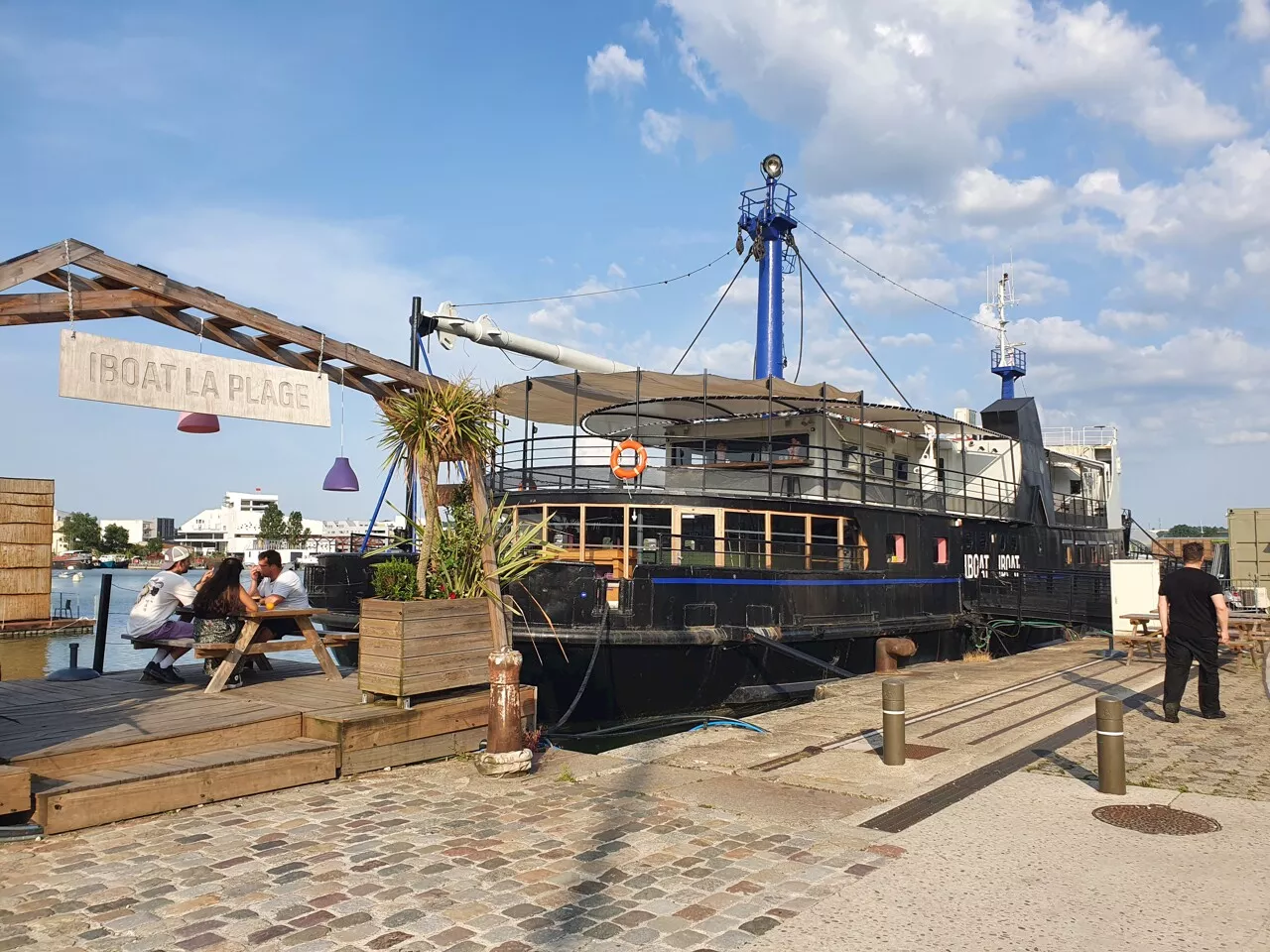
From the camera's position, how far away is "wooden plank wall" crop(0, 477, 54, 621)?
1939 centimetres

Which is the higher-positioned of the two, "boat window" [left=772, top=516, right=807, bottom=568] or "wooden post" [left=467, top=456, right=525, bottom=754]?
"boat window" [left=772, top=516, right=807, bottom=568]

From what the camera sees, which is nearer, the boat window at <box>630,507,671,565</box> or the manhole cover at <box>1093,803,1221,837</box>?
the manhole cover at <box>1093,803,1221,837</box>

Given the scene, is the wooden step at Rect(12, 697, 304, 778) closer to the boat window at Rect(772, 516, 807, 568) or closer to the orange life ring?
the orange life ring

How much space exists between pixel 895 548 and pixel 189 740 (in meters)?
12.0

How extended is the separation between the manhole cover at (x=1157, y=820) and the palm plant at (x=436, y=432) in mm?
→ 4663

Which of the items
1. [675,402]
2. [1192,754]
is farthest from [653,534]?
[1192,754]

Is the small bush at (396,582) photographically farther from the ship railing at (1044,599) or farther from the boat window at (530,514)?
the ship railing at (1044,599)

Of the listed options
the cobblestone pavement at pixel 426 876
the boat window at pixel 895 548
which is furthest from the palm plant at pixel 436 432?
the boat window at pixel 895 548

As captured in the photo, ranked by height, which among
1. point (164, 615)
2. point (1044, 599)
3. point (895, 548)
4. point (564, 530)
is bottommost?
point (1044, 599)

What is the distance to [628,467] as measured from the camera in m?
13.2

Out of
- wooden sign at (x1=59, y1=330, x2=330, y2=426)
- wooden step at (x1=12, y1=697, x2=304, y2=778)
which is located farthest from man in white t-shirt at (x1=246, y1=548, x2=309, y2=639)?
wooden sign at (x1=59, y1=330, x2=330, y2=426)

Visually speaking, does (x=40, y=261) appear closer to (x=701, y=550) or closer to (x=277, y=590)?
(x=277, y=590)

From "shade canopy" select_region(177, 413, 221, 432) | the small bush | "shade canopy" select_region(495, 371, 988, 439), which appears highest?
"shade canopy" select_region(495, 371, 988, 439)

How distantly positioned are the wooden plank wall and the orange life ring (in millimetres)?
12779
